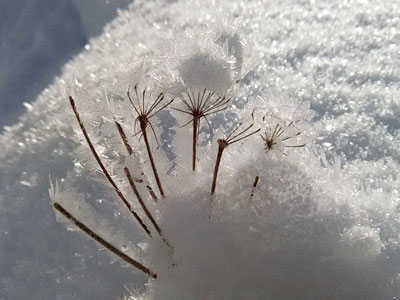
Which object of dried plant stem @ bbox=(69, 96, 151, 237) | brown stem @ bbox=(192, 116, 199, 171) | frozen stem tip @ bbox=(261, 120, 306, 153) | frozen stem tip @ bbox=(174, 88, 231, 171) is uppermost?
frozen stem tip @ bbox=(261, 120, 306, 153)

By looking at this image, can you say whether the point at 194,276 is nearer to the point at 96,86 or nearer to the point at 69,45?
the point at 96,86

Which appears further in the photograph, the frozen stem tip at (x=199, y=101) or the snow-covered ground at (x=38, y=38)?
the snow-covered ground at (x=38, y=38)

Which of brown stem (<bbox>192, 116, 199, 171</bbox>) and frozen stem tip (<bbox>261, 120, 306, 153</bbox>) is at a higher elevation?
frozen stem tip (<bbox>261, 120, 306, 153</bbox>)

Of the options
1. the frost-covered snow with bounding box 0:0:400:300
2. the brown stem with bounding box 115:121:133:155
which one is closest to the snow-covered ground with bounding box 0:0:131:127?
the frost-covered snow with bounding box 0:0:400:300

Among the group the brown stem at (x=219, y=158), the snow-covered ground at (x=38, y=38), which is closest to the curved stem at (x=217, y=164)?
the brown stem at (x=219, y=158)

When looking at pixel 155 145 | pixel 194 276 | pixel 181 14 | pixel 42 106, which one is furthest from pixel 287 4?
pixel 194 276

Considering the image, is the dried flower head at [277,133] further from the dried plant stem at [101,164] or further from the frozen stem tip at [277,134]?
the dried plant stem at [101,164]

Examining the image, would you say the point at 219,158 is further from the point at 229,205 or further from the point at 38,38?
the point at 38,38

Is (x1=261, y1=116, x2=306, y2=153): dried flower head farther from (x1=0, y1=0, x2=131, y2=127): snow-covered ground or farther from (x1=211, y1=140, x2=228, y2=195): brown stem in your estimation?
(x1=0, y1=0, x2=131, y2=127): snow-covered ground
